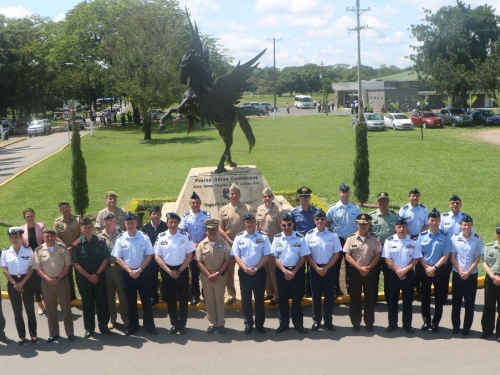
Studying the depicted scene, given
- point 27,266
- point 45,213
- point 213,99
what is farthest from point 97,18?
point 27,266

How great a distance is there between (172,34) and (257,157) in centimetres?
1753

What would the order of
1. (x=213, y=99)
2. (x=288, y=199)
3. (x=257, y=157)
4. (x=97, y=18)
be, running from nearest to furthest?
(x=213, y=99) < (x=288, y=199) < (x=257, y=157) < (x=97, y=18)

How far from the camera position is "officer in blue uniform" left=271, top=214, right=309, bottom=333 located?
272 inches

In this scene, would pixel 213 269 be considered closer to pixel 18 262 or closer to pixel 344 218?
pixel 344 218

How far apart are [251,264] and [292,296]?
0.68 metres

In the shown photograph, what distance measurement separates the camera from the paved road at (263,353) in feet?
19.6

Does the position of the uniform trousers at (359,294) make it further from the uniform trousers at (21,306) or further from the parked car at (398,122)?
the parked car at (398,122)

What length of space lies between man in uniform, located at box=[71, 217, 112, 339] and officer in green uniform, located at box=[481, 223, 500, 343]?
184 inches

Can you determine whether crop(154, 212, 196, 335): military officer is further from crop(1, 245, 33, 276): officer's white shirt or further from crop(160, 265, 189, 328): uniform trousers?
crop(1, 245, 33, 276): officer's white shirt

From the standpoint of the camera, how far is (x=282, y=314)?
22.9ft

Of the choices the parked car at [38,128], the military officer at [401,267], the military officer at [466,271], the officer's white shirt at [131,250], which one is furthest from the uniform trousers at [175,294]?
the parked car at [38,128]

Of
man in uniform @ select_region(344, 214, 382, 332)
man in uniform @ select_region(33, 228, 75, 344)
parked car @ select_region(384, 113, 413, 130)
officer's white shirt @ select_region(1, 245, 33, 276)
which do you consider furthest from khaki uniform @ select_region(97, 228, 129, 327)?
parked car @ select_region(384, 113, 413, 130)

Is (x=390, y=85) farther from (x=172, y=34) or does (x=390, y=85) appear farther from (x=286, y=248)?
(x=286, y=248)

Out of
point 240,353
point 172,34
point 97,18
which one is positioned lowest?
point 240,353
